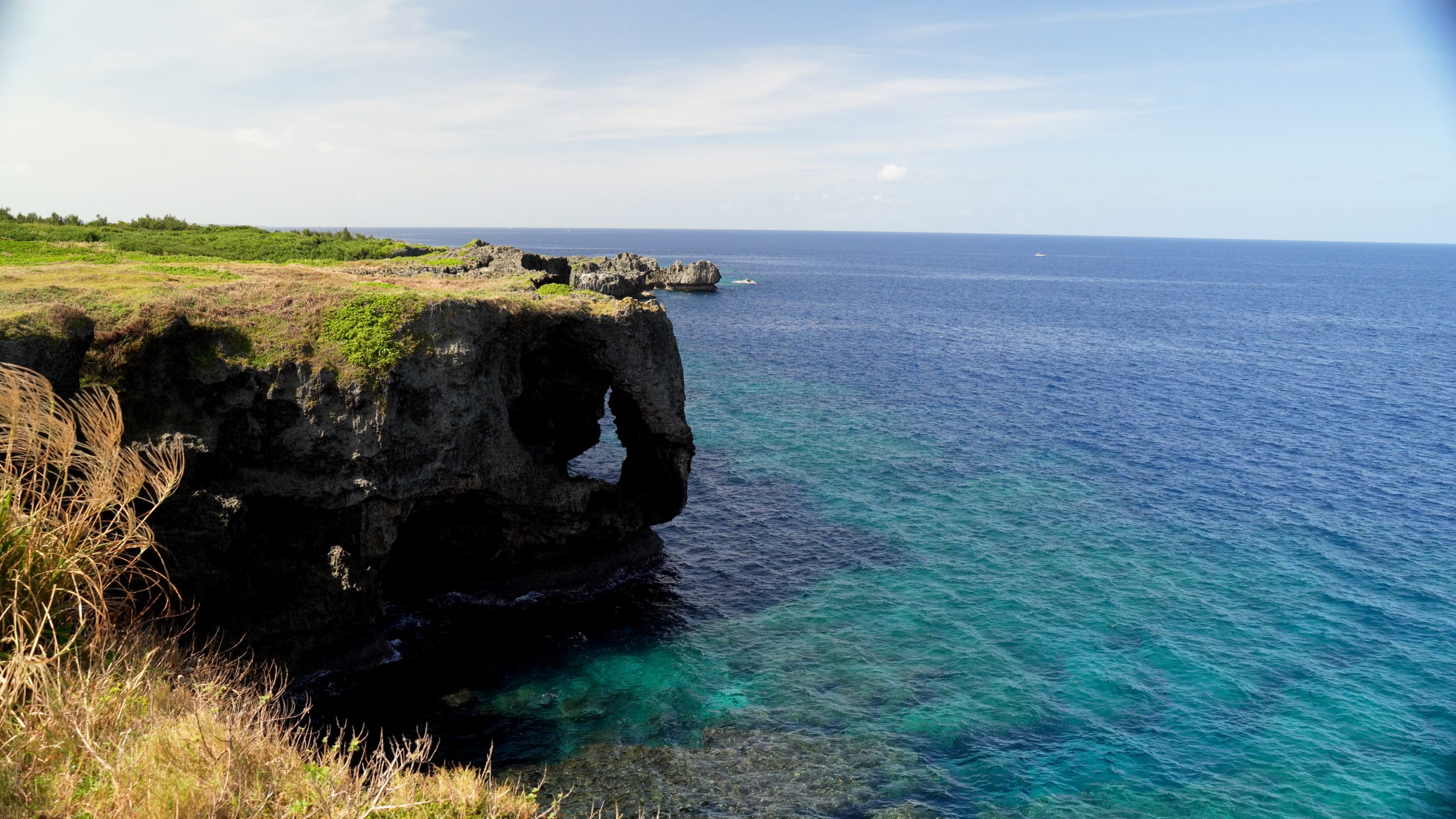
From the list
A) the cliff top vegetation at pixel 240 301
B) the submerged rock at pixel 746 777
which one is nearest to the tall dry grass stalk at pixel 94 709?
the submerged rock at pixel 746 777

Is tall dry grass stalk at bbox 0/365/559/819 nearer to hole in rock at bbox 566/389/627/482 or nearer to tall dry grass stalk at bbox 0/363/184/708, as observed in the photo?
tall dry grass stalk at bbox 0/363/184/708

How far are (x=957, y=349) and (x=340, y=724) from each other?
3324 inches

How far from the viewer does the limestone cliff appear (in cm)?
2656

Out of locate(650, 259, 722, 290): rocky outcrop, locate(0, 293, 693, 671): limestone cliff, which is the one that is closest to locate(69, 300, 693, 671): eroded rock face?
locate(0, 293, 693, 671): limestone cliff

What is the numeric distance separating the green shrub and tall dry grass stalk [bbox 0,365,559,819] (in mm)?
14726

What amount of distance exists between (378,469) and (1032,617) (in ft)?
90.7

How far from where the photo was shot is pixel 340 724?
26.0 m

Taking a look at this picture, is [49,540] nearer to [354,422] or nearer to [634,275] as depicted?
[354,422]

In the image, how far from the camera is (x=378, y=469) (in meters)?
28.7

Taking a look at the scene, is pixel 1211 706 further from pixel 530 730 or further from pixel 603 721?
pixel 530 730

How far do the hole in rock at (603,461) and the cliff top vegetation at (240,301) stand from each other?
1237 centimetres

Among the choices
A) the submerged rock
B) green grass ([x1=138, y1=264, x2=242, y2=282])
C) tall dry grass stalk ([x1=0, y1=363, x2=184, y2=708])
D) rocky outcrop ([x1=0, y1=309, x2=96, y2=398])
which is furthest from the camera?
green grass ([x1=138, y1=264, x2=242, y2=282])

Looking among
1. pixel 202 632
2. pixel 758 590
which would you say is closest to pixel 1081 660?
pixel 758 590

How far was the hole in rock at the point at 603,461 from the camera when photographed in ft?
160
